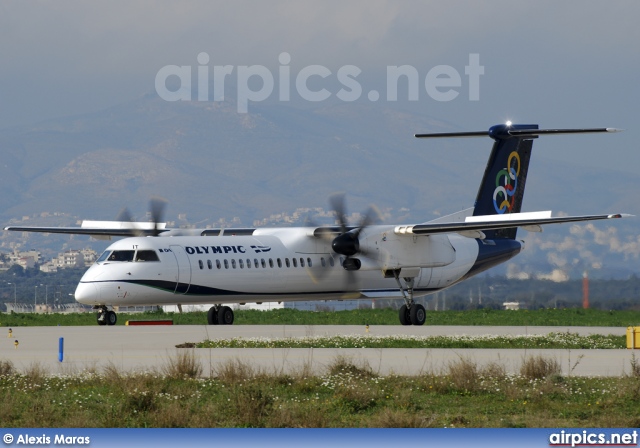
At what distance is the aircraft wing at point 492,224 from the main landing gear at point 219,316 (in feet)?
22.2

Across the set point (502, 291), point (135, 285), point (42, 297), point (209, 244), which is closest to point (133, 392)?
point (135, 285)

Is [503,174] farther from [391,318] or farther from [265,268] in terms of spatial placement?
[265,268]

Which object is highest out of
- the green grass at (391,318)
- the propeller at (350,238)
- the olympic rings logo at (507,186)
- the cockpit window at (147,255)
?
the olympic rings logo at (507,186)

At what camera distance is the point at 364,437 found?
14070 mm

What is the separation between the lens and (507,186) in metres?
47.4

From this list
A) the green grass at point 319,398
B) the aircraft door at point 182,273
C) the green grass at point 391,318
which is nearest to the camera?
the green grass at point 319,398

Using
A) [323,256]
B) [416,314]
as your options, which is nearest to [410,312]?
[416,314]

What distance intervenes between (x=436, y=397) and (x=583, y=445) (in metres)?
5.64

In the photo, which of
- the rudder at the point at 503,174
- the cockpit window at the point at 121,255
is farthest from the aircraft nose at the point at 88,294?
the rudder at the point at 503,174

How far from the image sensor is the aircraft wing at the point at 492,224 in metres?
39.9

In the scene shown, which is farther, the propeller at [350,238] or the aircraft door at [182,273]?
the propeller at [350,238]

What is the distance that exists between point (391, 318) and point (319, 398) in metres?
29.6

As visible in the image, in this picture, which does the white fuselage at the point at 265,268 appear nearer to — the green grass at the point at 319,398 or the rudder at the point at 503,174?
the rudder at the point at 503,174

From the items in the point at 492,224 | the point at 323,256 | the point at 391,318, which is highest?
the point at 492,224
